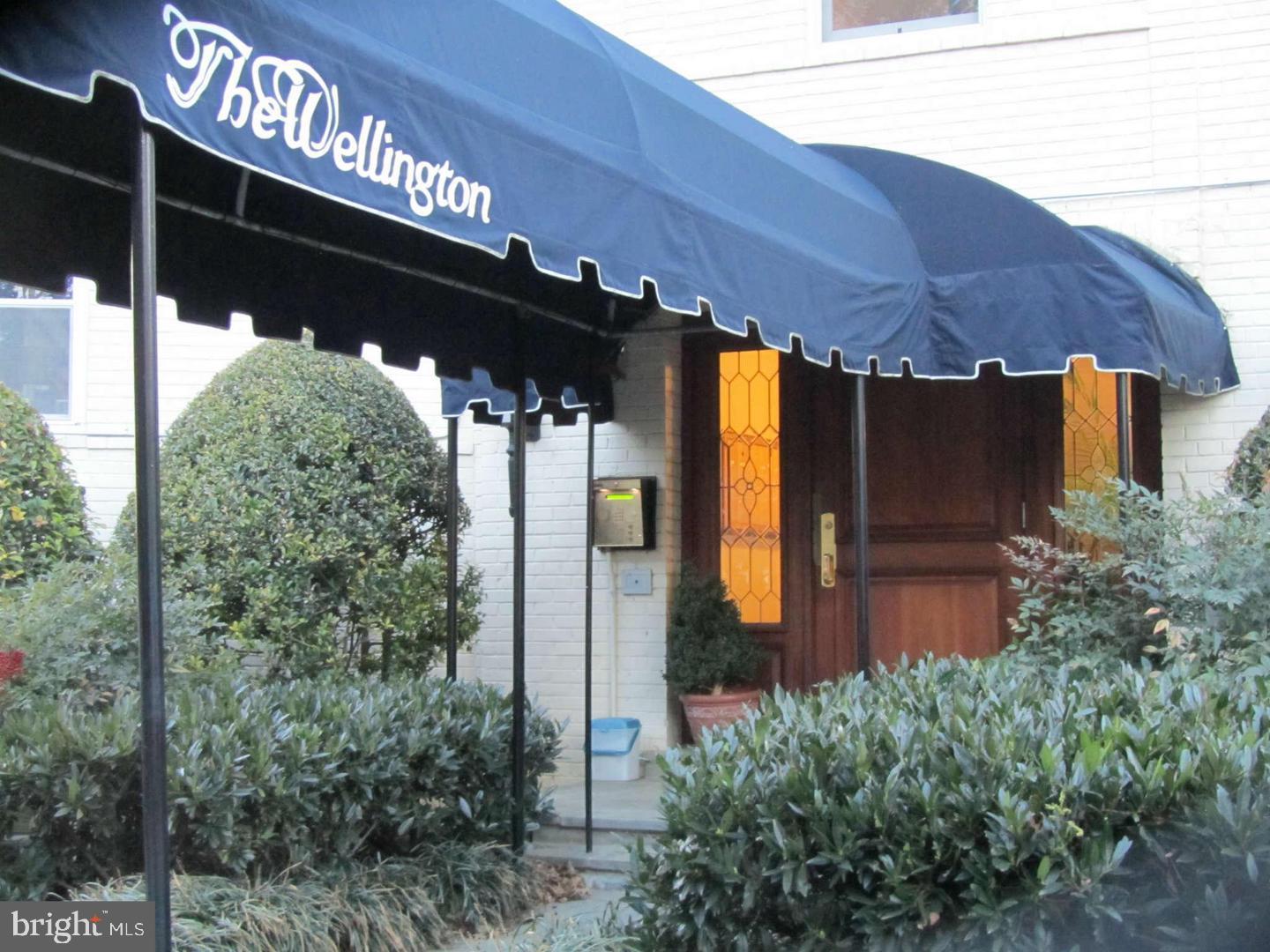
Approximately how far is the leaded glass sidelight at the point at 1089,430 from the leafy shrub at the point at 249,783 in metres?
3.99

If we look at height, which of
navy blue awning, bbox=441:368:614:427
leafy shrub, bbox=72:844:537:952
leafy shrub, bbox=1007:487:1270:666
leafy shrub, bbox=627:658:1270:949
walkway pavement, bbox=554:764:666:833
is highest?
navy blue awning, bbox=441:368:614:427

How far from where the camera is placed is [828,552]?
328 inches

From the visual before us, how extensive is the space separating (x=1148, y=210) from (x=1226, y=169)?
17.8 inches

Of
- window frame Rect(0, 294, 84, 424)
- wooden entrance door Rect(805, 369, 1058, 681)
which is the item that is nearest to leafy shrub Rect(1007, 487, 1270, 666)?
wooden entrance door Rect(805, 369, 1058, 681)

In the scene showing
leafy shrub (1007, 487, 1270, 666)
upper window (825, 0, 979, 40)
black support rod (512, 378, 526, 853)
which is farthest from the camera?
upper window (825, 0, 979, 40)

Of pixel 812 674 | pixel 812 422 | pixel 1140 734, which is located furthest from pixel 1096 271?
pixel 1140 734

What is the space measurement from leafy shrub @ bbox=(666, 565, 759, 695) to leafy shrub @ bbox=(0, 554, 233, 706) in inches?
104

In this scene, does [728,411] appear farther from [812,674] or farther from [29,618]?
[29,618]

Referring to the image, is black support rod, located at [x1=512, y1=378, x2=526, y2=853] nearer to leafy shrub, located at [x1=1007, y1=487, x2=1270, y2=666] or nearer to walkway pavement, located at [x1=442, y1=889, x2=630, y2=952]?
walkway pavement, located at [x1=442, y1=889, x2=630, y2=952]

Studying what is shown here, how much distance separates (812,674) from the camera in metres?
8.37

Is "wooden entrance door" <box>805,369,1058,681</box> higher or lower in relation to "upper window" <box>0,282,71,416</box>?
lower

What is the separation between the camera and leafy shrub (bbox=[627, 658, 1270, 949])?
127 inches

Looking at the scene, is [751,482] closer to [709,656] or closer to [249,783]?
[709,656]

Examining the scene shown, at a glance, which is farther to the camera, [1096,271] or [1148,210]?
[1148,210]
